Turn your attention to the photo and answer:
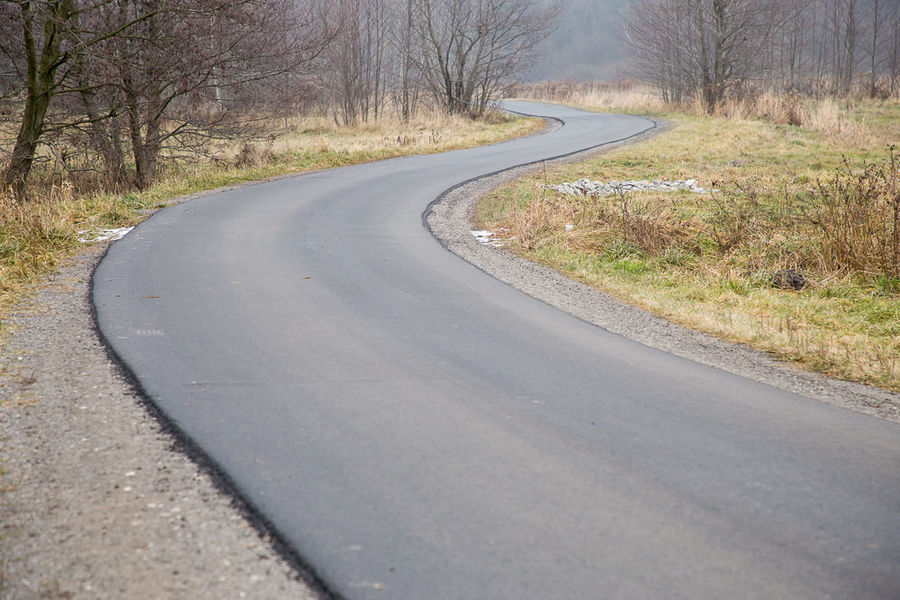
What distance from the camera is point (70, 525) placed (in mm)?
3209

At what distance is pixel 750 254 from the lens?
31.8 ft

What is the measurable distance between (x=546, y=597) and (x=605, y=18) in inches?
6208

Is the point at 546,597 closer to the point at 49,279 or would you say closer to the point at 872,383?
the point at 872,383

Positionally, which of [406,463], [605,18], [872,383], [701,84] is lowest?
[872,383]

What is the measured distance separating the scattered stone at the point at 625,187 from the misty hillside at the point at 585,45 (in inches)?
4551

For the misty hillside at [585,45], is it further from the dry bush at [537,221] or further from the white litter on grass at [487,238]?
the white litter on grass at [487,238]

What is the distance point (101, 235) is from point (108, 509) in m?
8.54

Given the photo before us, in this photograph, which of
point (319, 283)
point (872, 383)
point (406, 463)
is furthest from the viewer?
point (319, 283)

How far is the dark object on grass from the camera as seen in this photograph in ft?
28.1

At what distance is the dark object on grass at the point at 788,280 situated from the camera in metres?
8.57

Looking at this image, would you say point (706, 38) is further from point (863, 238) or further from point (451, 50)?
point (863, 238)

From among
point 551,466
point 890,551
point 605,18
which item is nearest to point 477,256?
point 551,466

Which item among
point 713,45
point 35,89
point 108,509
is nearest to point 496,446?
point 108,509

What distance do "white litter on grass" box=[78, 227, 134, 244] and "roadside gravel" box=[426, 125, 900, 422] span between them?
486 cm
